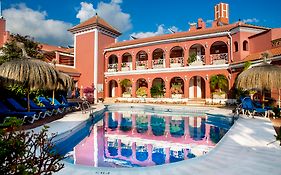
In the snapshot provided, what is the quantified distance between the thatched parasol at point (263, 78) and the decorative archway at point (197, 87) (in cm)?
1153

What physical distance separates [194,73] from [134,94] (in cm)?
736

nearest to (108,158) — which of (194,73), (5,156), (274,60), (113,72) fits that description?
(5,156)

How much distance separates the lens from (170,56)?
25719 mm

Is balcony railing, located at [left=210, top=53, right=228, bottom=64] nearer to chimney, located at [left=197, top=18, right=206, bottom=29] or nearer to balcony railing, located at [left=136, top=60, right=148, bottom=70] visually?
balcony railing, located at [left=136, top=60, right=148, bottom=70]

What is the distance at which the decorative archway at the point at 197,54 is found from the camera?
21809 millimetres

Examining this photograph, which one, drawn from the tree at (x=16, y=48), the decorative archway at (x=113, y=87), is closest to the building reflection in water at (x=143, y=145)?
the tree at (x=16, y=48)

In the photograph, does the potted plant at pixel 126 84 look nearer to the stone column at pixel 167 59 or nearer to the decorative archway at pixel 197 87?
the stone column at pixel 167 59

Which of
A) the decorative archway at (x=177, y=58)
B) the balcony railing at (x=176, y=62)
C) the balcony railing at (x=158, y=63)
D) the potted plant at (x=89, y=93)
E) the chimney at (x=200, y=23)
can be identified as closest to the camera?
the balcony railing at (x=176, y=62)

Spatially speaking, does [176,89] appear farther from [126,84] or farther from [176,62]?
[126,84]

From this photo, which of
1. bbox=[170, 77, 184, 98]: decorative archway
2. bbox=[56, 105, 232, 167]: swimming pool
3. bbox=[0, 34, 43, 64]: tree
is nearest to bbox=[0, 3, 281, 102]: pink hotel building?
bbox=[170, 77, 184, 98]: decorative archway

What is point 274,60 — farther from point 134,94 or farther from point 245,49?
point 134,94

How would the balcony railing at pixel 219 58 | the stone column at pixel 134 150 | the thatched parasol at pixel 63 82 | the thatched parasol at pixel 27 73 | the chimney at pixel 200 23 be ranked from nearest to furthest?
the stone column at pixel 134 150
the thatched parasol at pixel 27 73
the thatched parasol at pixel 63 82
the balcony railing at pixel 219 58
the chimney at pixel 200 23

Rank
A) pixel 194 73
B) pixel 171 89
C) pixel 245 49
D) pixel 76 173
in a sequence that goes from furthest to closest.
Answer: pixel 171 89
pixel 194 73
pixel 245 49
pixel 76 173

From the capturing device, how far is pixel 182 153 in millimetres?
6531
